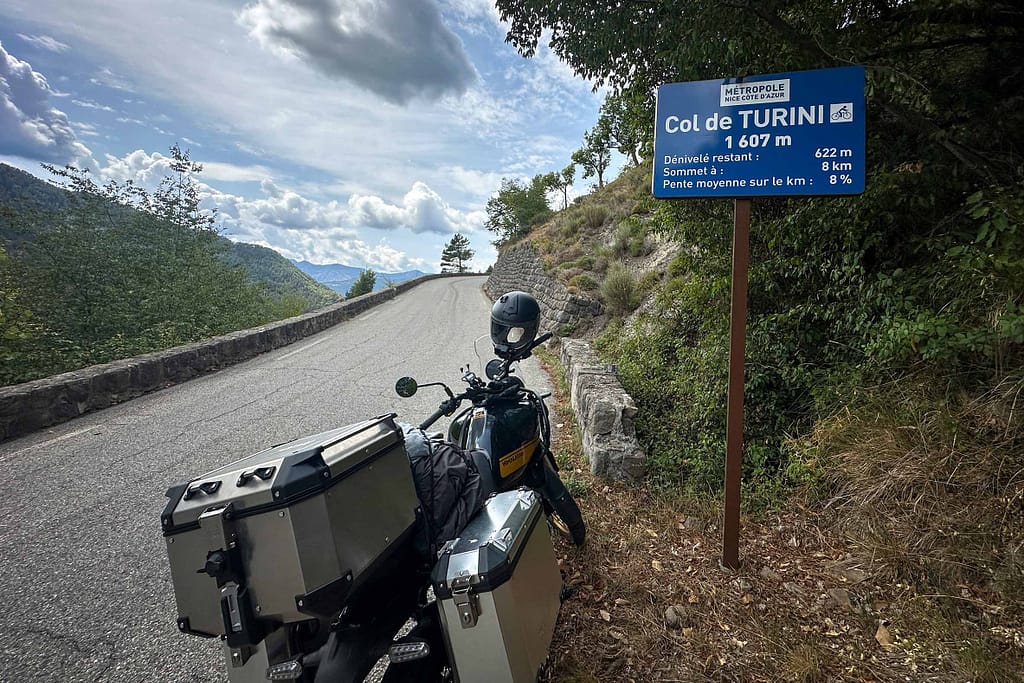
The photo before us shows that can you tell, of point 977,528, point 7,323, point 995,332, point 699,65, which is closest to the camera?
point 977,528

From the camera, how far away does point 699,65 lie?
Result: 351 cm

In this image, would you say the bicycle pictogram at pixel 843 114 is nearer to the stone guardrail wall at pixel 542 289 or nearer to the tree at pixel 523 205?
the stone guardrail wall at pixel 542 289

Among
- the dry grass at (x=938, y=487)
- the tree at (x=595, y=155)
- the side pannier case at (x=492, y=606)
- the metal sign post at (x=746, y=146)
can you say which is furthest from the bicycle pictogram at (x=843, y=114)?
the tree at (x=595, y=155)

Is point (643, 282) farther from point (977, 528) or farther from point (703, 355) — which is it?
point (977, 528)

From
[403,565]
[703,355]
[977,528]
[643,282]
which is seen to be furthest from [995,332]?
[643,282]

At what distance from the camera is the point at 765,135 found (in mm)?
2400

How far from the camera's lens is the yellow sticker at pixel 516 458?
7.61 feet

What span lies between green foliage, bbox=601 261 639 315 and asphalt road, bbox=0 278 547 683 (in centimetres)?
231

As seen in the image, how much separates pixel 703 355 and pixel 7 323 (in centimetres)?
1139

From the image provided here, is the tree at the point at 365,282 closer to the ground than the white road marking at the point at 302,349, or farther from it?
farther from it

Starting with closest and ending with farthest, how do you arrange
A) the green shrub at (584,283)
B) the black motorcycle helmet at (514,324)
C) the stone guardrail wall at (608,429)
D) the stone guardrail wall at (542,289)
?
the black motorcycle helmet at (514,324), the stone guardrail wall at (608,429), the stone guardrail wall at (542,289), the green shrub at (584,283)

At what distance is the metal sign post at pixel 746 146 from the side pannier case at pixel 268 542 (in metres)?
2.11

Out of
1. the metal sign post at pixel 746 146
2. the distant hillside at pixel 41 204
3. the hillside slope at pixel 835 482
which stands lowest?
the hillside slope at pixel 835 482

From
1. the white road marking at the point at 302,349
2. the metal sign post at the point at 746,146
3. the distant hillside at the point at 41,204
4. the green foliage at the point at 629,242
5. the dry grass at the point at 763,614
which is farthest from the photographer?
the distant hillside at the point at 41,204
